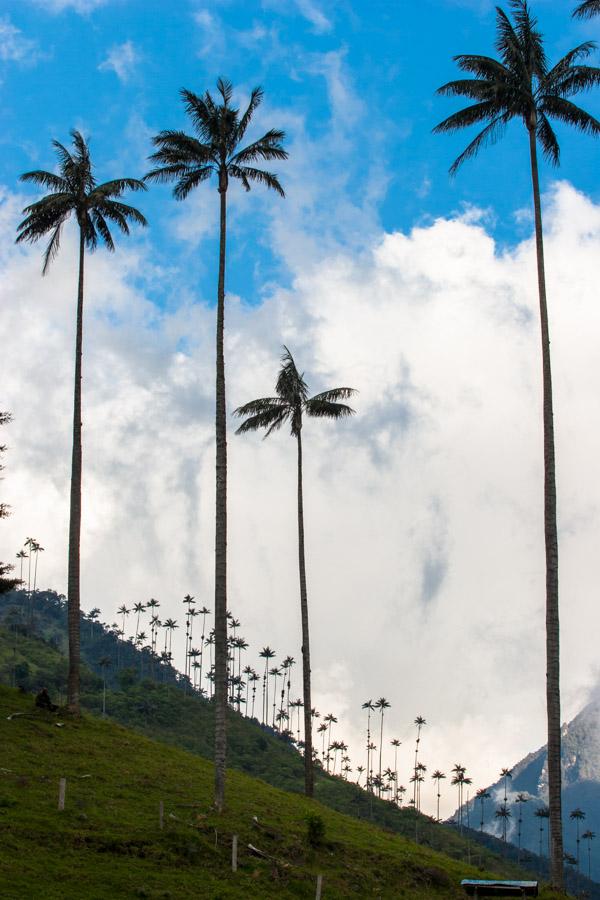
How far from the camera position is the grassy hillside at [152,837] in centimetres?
2444

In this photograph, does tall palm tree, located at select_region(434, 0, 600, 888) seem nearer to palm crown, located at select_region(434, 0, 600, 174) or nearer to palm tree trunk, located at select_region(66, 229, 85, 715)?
palm crown, located at select_region(434, 0, 600, 174)

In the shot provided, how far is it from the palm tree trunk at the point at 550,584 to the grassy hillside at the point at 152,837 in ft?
9.67

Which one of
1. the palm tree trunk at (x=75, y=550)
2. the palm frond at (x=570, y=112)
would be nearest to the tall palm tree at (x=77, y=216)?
the palm tree trunk at (x=75, y=550)

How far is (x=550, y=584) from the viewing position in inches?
1218

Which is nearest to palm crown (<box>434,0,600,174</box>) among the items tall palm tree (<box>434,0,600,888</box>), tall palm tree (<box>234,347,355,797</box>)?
tall palm tree (<box>434,0,600,888</box>)

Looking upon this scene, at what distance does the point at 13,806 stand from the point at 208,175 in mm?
26007

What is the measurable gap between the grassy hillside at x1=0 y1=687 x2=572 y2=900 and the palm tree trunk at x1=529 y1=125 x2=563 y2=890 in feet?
9.67

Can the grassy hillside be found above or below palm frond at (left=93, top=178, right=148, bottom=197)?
below

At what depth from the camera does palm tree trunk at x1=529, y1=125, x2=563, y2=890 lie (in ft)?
96.6

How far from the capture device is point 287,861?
96.6 ft

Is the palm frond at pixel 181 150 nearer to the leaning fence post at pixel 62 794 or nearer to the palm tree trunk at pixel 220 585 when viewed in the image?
the palm tree trunk at pixel 220 585

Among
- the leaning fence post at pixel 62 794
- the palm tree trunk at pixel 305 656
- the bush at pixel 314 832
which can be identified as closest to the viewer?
the leaning fence post at pixel 62 794

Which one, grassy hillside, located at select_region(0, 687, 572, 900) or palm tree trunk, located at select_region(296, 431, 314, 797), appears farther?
palm tree trunk, located at select_region(296, 431, 314, 797)

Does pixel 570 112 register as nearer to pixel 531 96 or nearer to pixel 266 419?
pixel 531 96
